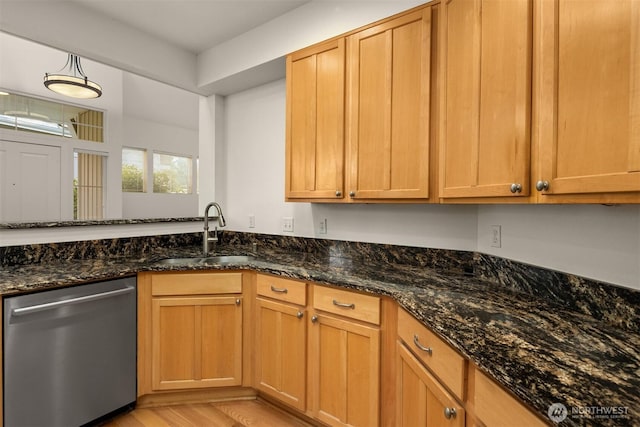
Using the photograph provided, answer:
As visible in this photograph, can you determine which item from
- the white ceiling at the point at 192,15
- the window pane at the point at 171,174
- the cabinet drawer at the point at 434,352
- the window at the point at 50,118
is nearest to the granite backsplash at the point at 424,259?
the cabinet drawer at the point at 434,352

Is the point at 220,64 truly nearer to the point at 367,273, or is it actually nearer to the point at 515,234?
the point at 367,273

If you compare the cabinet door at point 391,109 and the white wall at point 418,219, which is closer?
the white wall at point 418,219

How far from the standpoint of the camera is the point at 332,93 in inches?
81.3

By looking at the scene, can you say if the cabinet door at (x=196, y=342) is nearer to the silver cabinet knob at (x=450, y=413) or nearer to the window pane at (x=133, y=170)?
the silver cabinet knob at (x=450, y=413)

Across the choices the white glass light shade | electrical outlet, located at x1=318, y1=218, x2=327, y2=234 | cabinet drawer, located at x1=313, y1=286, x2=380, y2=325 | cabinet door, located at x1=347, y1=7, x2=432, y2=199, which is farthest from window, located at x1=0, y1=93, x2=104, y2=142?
cabinet drawer, located at x1=313, y1=286, x2=380, y2=325

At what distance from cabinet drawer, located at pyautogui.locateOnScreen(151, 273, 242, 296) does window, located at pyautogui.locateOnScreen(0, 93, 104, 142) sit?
12.6ft

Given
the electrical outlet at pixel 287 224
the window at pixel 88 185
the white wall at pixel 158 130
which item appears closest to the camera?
the electrical outlet at pixel 287 224

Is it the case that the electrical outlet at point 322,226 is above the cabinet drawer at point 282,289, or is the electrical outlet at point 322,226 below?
above

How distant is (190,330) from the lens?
83.4 inches

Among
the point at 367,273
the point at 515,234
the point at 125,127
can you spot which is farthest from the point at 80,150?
the point at 515,234

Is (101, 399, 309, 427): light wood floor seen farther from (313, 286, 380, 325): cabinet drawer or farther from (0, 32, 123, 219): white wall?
(0, 32, 123, 219): white wall

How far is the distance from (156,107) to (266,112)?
12.6ft

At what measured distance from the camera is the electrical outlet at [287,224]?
271 centimetres

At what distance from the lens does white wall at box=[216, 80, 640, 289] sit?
1156 mm
